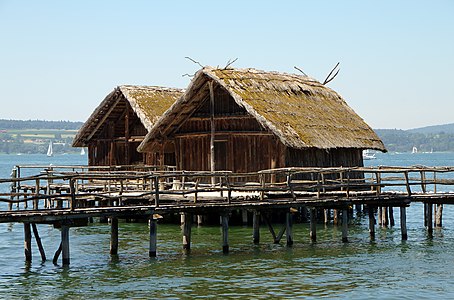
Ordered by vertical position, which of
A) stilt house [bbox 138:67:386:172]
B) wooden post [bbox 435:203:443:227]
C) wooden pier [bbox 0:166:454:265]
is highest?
stilt house [bbox 138:67:386:172]

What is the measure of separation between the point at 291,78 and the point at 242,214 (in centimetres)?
900

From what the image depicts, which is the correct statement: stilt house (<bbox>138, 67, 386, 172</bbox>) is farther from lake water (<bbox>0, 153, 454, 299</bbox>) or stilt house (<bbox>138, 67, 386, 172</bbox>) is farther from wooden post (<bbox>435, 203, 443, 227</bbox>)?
wooden post (<bbox>435, 203, 443, 227</bbox>)

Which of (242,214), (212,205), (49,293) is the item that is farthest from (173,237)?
(49,293)

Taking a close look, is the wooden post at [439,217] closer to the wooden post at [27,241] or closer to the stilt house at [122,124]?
the stilt house at [122,124]

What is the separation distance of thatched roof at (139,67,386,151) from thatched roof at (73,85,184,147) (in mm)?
3292

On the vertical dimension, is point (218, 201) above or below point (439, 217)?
above

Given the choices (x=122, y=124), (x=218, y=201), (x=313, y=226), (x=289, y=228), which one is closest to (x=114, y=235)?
(x=218, y=201)

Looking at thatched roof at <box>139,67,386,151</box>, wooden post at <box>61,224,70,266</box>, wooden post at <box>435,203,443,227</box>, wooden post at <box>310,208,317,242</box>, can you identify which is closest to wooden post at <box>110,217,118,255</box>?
wooden post at <box>61,224,70,266</box>

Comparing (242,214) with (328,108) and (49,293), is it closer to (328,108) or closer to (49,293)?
(328,108)

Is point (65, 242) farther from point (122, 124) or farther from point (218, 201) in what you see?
point (122, 124)

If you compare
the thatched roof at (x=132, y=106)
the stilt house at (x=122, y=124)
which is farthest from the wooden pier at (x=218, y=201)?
the stilt house at (x=122, y=124)

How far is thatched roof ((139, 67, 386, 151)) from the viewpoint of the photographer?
37.6m

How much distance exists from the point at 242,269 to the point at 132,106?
66.4 feet

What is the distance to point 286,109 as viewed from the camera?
39.5 metres
